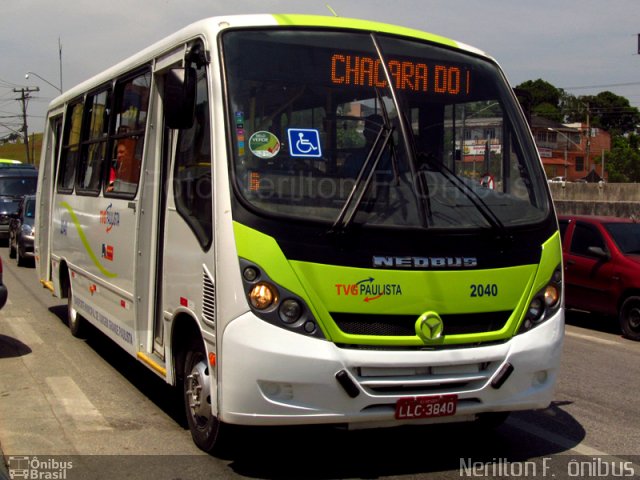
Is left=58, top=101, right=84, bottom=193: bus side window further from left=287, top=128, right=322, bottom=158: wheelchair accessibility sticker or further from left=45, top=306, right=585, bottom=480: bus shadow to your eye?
left=287, top=128, right=322, bottom=158: wheelchair accessibility sticker

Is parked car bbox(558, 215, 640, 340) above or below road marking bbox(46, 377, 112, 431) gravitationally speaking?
above

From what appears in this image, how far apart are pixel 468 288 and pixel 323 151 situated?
1.27 m

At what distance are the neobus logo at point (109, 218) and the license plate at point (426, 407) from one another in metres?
3.59

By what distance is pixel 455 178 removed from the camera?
18.1ft

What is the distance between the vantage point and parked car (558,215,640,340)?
1138cm

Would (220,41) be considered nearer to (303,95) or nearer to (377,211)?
(303,95)

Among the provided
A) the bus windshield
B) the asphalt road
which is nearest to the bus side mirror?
the bus windshield

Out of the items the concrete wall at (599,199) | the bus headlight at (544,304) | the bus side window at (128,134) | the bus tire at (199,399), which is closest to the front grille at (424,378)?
the bus headlight at (544,304)

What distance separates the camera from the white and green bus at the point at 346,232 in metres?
4.79

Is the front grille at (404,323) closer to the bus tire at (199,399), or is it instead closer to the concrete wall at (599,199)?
the bus tire at (199,399)

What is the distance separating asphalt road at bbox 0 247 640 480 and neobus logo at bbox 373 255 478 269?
1.33 m

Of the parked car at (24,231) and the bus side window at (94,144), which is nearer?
the bus side window at (94,144)

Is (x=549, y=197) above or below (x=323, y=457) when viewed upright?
above

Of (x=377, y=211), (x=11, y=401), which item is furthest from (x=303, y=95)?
(x=11, y=401)
